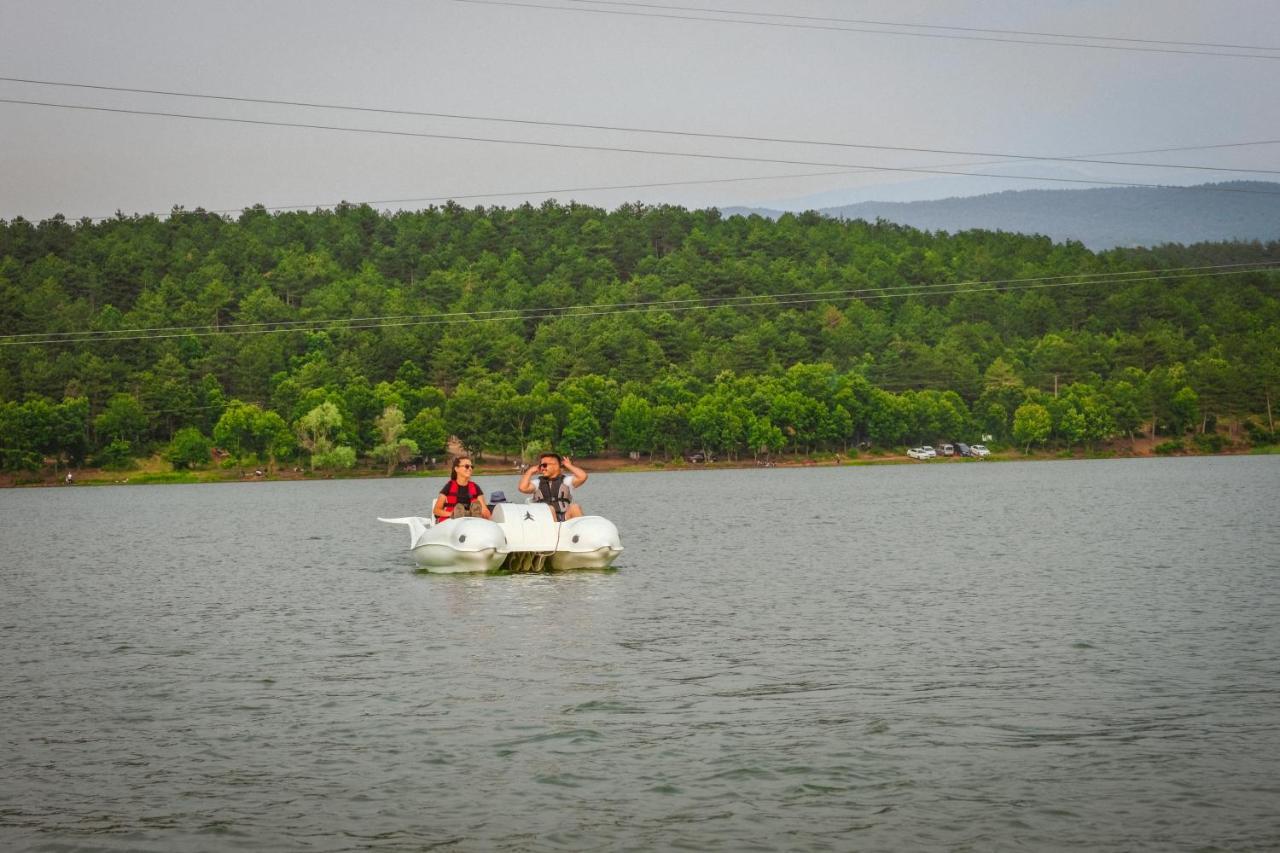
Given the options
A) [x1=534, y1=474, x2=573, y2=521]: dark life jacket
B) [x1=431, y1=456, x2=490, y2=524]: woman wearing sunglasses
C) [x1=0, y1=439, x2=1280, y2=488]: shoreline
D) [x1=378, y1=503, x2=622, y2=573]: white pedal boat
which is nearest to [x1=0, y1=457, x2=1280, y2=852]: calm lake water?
[x1=378, y1=503, x2=622, y2=573]: white pedal boat

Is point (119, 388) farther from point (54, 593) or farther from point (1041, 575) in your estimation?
point (1041, 575)

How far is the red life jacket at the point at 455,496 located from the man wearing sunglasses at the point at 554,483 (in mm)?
1511

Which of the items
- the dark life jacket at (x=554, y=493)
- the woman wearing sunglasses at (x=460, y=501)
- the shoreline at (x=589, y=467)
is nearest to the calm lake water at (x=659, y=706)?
the woman wearing sunglasses at (x=460, y=501)

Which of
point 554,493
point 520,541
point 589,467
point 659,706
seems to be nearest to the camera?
point 659,706

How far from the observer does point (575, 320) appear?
650ft

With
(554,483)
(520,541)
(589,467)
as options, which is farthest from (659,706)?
(589,467)

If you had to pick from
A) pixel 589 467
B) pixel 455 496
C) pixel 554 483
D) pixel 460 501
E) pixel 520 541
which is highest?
pixel 554 483

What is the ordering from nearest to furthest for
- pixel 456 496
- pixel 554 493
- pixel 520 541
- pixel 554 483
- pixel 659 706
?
pixel 659 706 → pixel 520 541 → pixel 554 483 → pixel 554 493 → pixel 456 496

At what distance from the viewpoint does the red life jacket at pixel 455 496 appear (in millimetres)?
35562

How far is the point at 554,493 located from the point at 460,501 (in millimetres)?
2795

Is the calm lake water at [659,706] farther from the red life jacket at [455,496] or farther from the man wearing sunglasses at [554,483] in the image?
the man wearing sunglasses at [554,483]

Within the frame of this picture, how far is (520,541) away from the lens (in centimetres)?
3331

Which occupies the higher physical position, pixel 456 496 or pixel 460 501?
pixel 456 496

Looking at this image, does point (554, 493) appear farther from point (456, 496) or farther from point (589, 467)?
point (589, 467)
